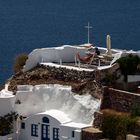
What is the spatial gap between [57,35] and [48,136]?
71.0 metres

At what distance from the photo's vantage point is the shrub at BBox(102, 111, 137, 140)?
146 ft

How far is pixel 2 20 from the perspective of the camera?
146 meters

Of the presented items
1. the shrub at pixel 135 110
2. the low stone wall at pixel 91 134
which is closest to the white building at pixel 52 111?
the low stone wall at pixel 91 134

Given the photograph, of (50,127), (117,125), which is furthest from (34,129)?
(117,125)

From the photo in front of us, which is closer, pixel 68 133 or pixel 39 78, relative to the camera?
pixel 68 133

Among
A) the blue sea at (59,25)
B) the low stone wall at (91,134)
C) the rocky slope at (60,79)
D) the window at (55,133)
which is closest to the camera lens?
the low stone wall at (91,134)

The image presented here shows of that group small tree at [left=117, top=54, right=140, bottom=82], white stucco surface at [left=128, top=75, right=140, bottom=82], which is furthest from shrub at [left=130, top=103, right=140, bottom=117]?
small tree at [left=117, top=54, right=140, bottom=82]

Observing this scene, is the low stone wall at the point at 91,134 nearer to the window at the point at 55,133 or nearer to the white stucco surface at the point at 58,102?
the white stucco surface at the point at 58,102

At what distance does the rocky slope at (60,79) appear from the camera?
157 ft

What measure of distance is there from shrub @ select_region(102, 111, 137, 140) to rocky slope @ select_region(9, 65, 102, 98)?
216cm

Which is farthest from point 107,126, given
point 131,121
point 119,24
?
point 119,24

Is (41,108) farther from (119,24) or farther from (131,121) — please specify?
(119,24)

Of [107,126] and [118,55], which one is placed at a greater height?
[118,55]

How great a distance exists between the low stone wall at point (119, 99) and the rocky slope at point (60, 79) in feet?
1.41
